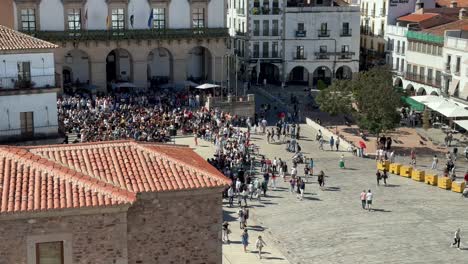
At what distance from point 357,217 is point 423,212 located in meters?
Result: 3.58

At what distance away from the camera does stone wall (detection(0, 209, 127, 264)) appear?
62.9 feet

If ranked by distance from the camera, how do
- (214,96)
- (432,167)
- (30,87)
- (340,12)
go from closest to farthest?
Answer: (30,87)
(432,167)
(214,96)
(340,12)

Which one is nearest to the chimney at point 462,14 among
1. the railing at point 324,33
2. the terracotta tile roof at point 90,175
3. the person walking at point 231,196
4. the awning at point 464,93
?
the railing at point 324,33

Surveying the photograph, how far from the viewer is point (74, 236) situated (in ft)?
64.1

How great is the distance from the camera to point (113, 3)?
6825 centimetres

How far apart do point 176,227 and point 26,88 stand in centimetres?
2582

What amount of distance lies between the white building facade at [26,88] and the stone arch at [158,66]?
2823 centimetres

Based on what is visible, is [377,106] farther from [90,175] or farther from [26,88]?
→ [90,175]

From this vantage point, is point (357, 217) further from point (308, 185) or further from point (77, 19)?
point (77, 19)

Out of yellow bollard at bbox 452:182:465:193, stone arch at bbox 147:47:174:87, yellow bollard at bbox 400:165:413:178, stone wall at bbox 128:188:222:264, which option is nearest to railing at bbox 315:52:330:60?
stone arch at bbox 147:47:174:87

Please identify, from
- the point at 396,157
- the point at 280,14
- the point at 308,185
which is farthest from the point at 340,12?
the point at 308,185

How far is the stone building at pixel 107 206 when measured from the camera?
19266mm

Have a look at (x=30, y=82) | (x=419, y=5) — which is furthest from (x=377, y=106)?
(x=419, y=5)

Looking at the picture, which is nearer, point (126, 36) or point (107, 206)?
point (107, 206)
